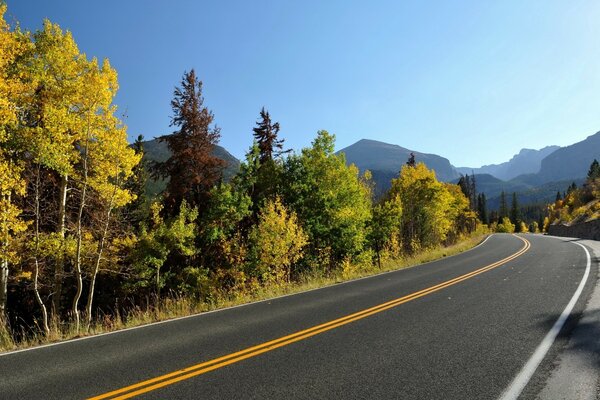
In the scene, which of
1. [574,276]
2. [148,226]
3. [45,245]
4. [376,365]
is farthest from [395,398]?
[148,226]

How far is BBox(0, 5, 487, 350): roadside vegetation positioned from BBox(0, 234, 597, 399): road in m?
2.75

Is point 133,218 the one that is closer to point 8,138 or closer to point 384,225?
point 8,138

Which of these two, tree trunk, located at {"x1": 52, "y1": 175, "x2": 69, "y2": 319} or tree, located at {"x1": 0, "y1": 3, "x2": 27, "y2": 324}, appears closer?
tree, located at {"x1": 0, "y1": 3, "x2": 27, "y2": 324}

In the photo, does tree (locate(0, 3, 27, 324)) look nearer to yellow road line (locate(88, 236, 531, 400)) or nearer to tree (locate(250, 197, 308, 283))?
yellow road line (locate(88, 236, 531, 400))

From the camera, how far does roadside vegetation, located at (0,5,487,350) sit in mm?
12578

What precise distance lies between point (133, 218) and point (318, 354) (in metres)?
21.1

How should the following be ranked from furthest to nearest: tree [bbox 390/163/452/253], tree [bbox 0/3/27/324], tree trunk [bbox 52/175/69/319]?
tree [bbox 390/163/452/253]
tree trunk [bbox 52/175/69/319]
tree [bbox 0/3/27/324]

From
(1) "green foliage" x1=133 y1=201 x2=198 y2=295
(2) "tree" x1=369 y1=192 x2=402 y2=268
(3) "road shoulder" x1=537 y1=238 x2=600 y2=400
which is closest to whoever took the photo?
(3) "road shoulder" x1=537 y1=238 x2=600 y2=400

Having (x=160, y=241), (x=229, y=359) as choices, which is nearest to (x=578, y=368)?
(x=229, y=359)

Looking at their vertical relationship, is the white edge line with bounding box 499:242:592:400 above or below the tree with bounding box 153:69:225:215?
below

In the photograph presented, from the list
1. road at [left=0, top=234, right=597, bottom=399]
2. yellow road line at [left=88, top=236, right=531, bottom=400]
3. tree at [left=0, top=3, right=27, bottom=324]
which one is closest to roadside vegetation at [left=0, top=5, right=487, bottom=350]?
tree at [left=0, top=3, right=27, bottom=324]

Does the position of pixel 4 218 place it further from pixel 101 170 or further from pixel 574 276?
pixel 574 276

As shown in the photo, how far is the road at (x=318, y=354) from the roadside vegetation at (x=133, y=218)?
108 inches

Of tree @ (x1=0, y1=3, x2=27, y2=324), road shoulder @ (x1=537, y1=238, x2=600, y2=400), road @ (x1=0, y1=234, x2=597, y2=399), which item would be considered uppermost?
tree @ (x1=0, y1=3, x2=27, y2=324)
